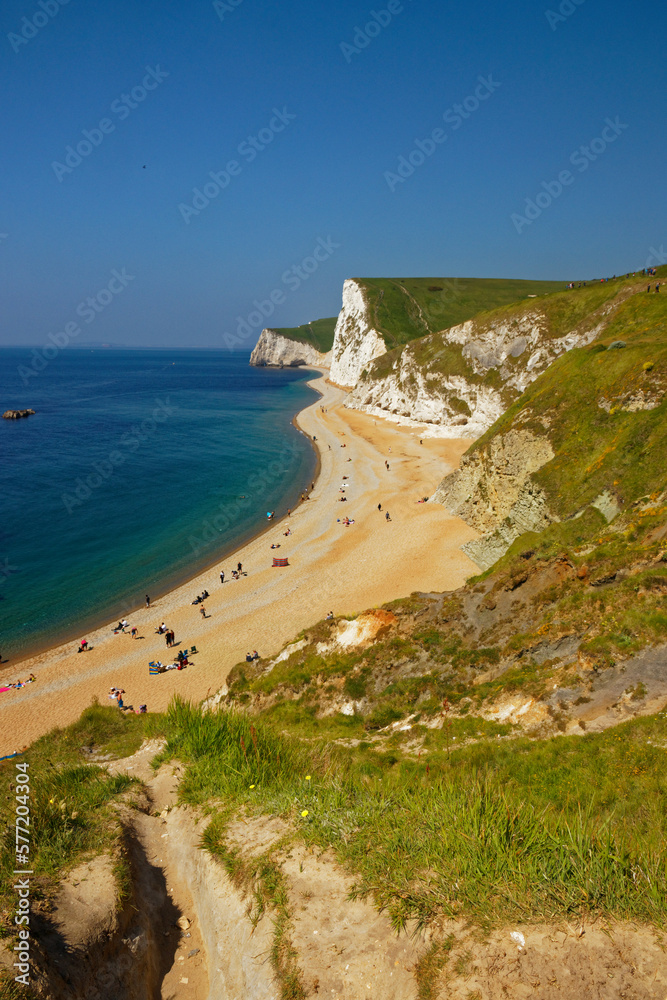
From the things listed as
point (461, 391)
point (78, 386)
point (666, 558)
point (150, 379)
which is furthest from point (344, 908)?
point (150, 379)

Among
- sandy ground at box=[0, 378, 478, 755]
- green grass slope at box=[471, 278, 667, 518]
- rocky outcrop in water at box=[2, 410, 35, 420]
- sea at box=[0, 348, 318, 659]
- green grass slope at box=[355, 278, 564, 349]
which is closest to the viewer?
green grass slope at box=[471, 278, 667, 518]

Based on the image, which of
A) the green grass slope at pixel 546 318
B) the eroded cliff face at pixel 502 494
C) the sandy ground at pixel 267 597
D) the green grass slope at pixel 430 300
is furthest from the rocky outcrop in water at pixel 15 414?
the eroded cliff face at pixel 502 494

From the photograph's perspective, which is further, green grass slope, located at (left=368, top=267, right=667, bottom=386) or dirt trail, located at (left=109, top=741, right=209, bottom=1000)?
green grass slope, located at (left=368, top=267, right=667, bottom=386)

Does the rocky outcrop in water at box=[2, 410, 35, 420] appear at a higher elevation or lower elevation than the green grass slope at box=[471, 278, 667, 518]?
higher

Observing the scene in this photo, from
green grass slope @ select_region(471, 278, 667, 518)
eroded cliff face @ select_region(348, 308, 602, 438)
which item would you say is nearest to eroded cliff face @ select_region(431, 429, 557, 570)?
green grass slope @ select_region(471, 278, 667, 518)

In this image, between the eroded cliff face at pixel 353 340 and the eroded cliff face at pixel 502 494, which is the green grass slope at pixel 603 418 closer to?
the eroded cliff face at pixel 502 494

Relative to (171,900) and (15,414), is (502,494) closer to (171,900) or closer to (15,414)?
(171,900)

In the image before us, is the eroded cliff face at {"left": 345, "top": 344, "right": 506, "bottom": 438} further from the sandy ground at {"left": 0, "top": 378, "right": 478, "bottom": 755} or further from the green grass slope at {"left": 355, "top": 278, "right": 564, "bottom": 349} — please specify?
the green grass slope at {"left": 355, "top": 278, "right": 564, "bottom": 349}
